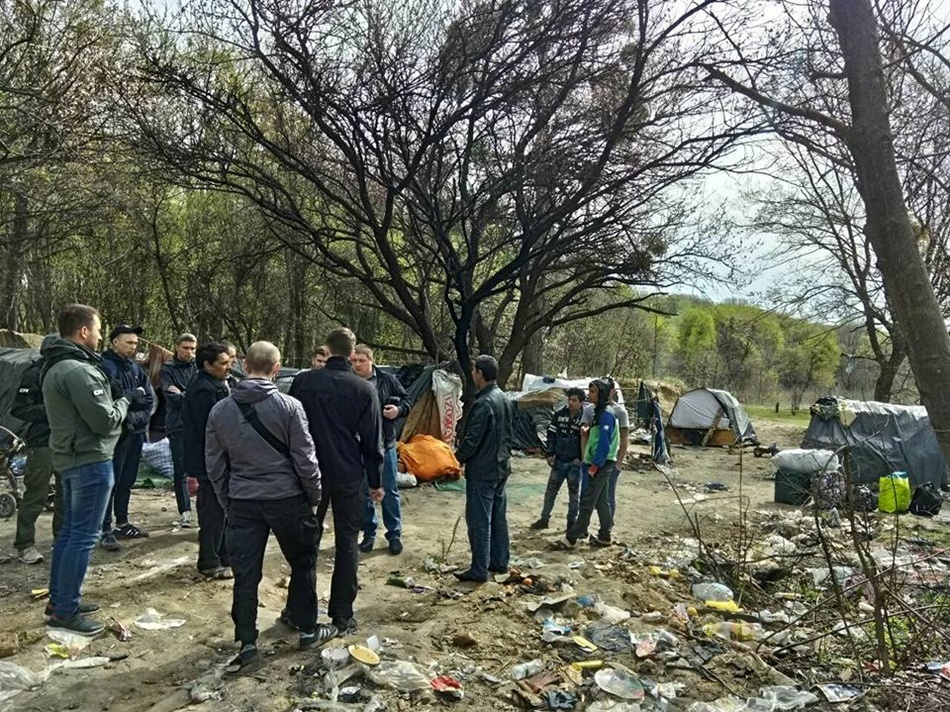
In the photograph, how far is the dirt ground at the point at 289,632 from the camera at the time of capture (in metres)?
3.45

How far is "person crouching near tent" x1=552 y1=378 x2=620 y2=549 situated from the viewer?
6.58 metres

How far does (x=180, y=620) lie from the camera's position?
4.28m

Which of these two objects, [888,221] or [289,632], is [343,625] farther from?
[888,221]

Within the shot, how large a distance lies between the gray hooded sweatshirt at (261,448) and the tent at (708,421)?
15468mm

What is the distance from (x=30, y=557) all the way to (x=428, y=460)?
5.54 meters

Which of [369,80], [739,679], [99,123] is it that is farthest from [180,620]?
[99,123]

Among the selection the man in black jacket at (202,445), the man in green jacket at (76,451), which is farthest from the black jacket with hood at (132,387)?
the man in green jacket at (76,451)

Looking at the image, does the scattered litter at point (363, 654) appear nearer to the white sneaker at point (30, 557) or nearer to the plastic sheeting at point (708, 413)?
the white sneaker at point (30, 557)

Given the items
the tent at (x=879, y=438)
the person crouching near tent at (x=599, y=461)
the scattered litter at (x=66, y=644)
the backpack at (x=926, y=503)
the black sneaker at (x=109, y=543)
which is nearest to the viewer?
the scattered litter at (x=66, y=644)

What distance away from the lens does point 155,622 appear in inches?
166

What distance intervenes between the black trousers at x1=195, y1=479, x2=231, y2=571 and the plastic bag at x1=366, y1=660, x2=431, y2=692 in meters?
2.00

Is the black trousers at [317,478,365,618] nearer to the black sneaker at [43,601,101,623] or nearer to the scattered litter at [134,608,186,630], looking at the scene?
the scattered litter at [134,608,186,630]

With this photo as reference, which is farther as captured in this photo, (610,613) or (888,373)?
(888,373)

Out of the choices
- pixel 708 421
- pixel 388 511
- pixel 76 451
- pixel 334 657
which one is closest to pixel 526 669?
pixel 334 657
